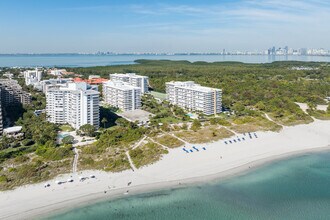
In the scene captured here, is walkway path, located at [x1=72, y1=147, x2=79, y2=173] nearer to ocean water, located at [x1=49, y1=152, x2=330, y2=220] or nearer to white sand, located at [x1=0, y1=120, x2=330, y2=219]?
white sand, located at [x1=0, y1=120, x2=330, y2=219]

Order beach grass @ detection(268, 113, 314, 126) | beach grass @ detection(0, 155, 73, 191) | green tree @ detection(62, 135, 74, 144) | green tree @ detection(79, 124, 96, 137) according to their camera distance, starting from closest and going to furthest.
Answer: beach grass @ detection(0, 155, 73, 191) → green tree @ detection(62, 135, 74, 144) → green tree @ detection(79, 124, 96, 137) → beach grass @ detection(268, 113, 314, 126)

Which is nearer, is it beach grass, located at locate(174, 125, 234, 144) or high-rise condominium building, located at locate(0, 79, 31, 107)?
beach grass, located at locate(174, 125, 234, 144)

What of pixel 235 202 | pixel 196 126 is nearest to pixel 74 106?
pixel 196 126

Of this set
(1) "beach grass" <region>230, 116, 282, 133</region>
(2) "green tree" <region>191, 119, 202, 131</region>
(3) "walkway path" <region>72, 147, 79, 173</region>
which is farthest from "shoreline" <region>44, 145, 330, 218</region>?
(2) "green tree" <region>191, 119, 202, 131</region>

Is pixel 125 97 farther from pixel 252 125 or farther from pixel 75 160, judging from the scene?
pixel 75 160

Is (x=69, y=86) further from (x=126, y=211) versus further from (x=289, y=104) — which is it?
(x=289, y=104)
